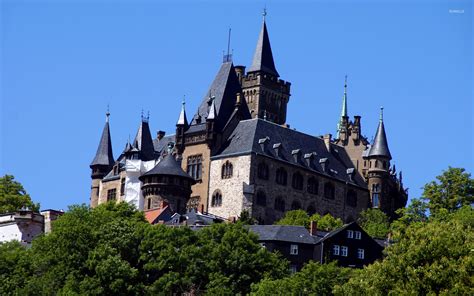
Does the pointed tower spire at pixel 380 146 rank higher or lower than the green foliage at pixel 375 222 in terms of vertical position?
higher

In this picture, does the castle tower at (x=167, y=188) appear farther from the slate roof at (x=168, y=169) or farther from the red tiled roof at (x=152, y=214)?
the red tiled roof at (x=152, y=214)

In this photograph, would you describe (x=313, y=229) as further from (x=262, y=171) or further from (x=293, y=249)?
(x=262, y=171)

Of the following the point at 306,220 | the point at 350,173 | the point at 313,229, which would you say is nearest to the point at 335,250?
the point at 313,229

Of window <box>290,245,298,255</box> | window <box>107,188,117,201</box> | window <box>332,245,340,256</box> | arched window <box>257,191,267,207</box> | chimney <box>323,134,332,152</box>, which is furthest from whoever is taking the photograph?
chimney <box>323,134,332,152</box>

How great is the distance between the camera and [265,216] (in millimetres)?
147750

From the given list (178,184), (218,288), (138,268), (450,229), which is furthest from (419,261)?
(178,184)

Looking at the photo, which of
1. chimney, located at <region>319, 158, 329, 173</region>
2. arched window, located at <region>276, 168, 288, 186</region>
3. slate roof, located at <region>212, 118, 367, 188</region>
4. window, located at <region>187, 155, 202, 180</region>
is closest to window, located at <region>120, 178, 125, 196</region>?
window, located at <region>187, 155, 202, 180</region>

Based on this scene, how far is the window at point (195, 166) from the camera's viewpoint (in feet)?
495

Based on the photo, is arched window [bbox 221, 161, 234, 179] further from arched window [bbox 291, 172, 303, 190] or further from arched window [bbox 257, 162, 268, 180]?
arched window [bbox 291, 172, 303, 190]

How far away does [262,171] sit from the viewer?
14950 cm

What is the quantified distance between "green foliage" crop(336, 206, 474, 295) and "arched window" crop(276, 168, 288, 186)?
61591 mm

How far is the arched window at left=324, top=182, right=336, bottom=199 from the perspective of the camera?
158 meters

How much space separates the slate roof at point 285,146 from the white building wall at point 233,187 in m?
1.06

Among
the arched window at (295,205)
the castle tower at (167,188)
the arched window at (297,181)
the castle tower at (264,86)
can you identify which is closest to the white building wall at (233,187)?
the castle tower at (167,188)
